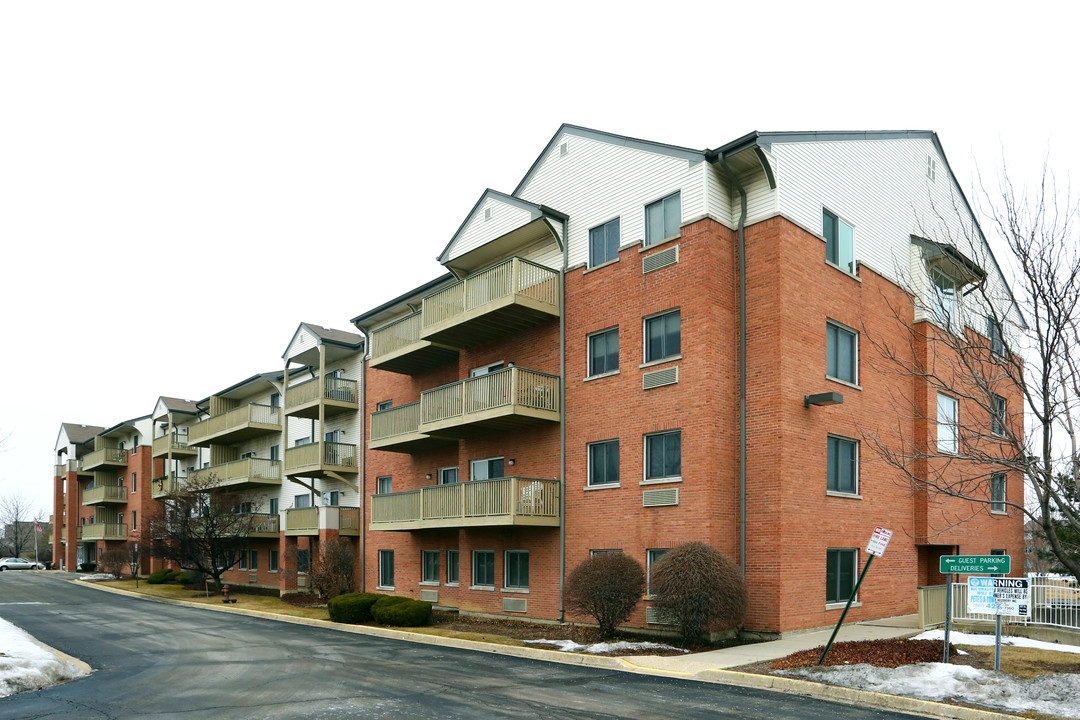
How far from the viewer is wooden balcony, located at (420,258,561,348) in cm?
2367

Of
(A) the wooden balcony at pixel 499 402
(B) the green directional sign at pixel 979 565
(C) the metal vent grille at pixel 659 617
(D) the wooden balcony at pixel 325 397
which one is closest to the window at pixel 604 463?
(A) the wooden balcony at pixel 499 402

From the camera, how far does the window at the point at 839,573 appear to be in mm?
20734

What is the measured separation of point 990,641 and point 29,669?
17829mm

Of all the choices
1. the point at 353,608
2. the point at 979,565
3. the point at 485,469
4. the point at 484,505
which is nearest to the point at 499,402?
the point at 484,505

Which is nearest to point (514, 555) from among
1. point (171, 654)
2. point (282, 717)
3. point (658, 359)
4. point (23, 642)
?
point (658, 359)

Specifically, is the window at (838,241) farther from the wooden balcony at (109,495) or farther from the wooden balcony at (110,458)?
the wooden balcony at (110,458)

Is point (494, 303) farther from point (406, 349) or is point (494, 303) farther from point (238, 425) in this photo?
point (238, 425)

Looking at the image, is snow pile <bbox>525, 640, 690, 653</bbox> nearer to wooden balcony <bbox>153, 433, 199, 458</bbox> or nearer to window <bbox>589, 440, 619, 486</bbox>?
window <bbox>589, 440, 619, 486</bbox>

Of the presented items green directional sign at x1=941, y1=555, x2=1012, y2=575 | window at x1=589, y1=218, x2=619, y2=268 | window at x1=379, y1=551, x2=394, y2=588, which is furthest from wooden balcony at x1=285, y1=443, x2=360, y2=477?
green directional sign at x1=941, y1=555, x2=1012, y2=575

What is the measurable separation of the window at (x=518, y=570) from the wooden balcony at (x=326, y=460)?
11917mm

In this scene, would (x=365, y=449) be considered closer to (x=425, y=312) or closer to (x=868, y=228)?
(x=425, y=312)

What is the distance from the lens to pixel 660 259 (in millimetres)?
21422

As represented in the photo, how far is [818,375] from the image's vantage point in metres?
21.0

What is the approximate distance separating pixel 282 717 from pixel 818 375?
14753 millimetres
